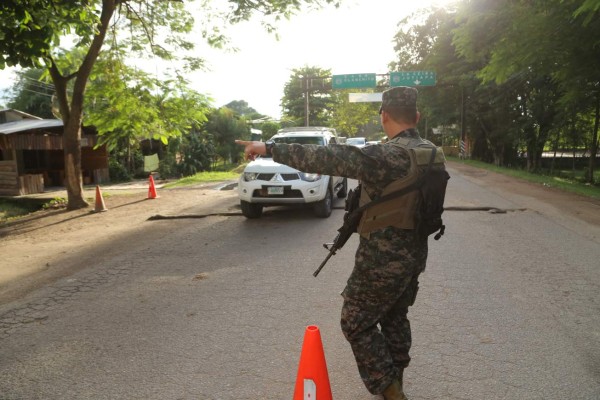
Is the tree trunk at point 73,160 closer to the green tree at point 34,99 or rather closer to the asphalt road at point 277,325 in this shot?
the asphalt road at point 277,325

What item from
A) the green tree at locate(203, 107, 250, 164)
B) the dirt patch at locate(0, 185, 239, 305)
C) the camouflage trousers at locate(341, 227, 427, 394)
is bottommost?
the dirt patch at locate(0, 185, 239, 305)

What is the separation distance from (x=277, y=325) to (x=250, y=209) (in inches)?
201

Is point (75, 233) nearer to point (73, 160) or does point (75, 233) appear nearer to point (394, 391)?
point (73, 160)

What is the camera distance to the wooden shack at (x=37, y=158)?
17.4 m

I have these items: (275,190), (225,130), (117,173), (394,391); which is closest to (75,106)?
(275,190)

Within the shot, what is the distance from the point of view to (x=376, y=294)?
2.43 meters

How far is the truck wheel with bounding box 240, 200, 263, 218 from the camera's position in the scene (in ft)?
28.4

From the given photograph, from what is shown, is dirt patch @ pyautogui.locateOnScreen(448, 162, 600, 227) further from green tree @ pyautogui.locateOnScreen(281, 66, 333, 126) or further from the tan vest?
green tree @ pyautogui.locateOnScreen(281, 66, 333, 126)

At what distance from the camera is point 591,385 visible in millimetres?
2758

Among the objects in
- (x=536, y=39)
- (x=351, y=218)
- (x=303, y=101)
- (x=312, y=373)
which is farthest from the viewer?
(x=303, y=101)

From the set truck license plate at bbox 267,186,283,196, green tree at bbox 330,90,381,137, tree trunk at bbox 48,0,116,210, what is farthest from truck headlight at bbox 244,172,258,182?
green tree at bbox 330,90,381,137

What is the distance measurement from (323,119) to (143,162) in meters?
28.1

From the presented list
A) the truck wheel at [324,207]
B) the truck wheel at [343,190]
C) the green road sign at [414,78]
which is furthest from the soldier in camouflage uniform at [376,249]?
the green road sign at [414,78]

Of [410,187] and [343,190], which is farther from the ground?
[410,187]
